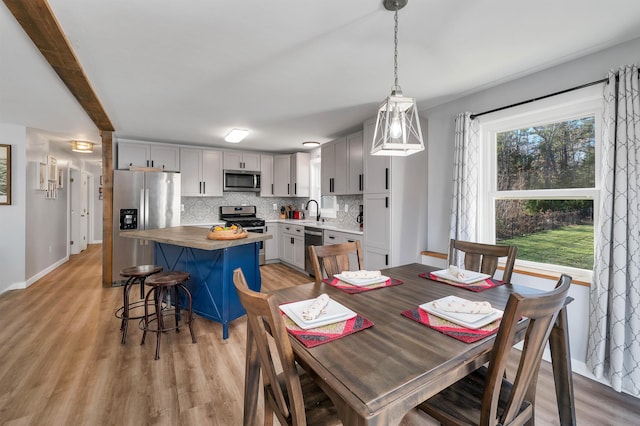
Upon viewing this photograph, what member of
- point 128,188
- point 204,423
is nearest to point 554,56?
point 204,423

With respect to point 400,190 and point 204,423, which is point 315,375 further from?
point 400,190

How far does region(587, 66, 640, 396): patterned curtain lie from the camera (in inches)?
72.2

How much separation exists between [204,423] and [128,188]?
3.70 m

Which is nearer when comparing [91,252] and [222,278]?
[222,278]

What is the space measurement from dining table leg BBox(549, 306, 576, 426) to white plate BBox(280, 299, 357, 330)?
107 centimetres

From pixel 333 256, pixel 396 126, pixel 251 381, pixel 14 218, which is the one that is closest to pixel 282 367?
pixel 251 381

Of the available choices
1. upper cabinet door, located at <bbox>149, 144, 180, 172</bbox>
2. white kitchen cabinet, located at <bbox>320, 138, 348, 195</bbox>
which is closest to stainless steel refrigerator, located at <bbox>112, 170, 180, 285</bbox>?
upper cabinet door, located at <bbox>149, 144, 180, 172</bbox>

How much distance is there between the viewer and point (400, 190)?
10.7ft

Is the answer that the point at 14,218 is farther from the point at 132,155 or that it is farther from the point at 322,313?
the point at 322,313

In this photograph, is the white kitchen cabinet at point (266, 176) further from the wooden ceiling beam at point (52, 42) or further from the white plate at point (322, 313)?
the white plate at point (322, 313)

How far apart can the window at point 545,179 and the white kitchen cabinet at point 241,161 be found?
4018 millimetres

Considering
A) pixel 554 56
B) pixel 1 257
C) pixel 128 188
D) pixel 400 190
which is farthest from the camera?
pixel 128 188

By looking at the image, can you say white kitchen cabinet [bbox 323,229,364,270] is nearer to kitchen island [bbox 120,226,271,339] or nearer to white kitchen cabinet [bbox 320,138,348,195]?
white kitchen cabinet [bbox 320,138,348,195]

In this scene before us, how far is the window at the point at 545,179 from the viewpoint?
86.5 inches
